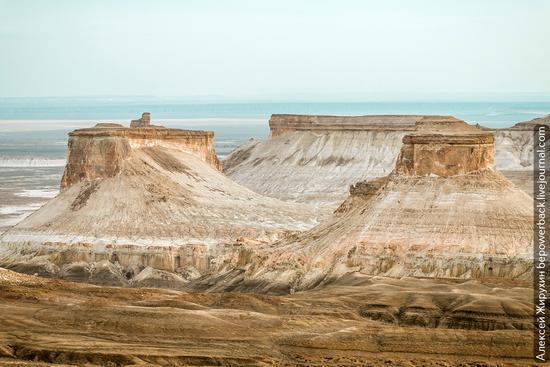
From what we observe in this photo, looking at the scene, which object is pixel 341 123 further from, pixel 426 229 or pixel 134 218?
pixel 426 229

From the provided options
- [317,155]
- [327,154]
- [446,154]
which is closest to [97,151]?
[446,154]

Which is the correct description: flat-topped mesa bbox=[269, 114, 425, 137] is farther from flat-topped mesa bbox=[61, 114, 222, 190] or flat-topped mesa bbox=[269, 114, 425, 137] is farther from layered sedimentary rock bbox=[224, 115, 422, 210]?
flat-topped mesa bbox=[61, 114, 222, 190]

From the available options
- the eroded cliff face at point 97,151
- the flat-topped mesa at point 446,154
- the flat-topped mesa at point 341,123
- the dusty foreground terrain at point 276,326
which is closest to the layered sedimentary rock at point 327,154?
the flat-topped mesa at point 341,123

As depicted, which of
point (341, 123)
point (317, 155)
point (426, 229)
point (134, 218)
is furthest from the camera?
point (341, 123)

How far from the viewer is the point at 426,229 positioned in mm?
76312

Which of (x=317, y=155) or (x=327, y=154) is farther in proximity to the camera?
(x=317, y=155)

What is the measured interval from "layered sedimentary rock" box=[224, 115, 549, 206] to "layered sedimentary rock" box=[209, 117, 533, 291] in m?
50.8

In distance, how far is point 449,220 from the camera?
7638 cm

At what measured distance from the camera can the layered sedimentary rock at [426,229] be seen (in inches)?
2936

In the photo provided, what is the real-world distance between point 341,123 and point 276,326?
92.3m

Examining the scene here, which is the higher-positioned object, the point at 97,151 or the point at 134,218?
the point at 97,151

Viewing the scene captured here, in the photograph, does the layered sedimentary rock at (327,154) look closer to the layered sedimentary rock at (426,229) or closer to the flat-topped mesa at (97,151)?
the flat-topped mesa at (97,151)

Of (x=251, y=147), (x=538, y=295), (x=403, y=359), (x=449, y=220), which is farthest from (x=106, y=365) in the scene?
(x=251, y=147)

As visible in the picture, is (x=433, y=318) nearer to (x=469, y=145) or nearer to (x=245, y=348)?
(x=245, y=348)
